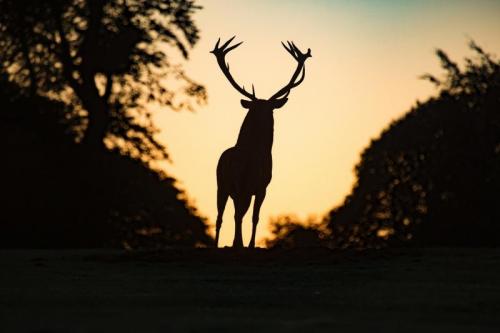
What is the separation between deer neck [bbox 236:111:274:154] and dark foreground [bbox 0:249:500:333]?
1667 mm

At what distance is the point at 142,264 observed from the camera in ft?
60.9

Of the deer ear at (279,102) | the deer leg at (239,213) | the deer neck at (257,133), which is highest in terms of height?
the deer ear at (279,102)

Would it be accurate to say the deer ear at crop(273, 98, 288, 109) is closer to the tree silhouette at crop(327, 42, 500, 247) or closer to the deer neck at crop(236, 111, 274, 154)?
the deer neck at crop(236, 111, 274, 154)

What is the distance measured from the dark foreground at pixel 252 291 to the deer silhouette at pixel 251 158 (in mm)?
948

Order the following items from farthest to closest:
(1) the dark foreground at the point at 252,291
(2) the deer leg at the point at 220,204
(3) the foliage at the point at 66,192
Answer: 1. (3) the foliage at the point at 66,192
2. (2) the deer leg at the point at 220,204
3. (1) the dark foreground at the point at 252,291

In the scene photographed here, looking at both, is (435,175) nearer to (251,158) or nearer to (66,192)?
(66,192)

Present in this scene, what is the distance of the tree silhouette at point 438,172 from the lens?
3725cm

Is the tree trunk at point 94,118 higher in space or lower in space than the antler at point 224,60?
higher

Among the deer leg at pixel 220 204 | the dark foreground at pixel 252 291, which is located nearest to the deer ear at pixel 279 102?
the deer leg at pixel 220 204

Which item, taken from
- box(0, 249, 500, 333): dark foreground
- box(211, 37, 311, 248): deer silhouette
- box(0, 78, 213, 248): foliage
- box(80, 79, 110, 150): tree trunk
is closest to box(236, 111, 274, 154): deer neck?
box(211, 37, 311, 248): deer silhouette

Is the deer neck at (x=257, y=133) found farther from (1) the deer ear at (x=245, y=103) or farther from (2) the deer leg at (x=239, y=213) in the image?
(2) the deer leg at (x=239, y=213)

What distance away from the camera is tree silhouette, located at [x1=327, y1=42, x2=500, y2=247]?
122 ft

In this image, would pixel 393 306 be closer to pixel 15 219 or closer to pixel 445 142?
pixel 15 219

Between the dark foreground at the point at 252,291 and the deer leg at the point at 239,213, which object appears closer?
the dark foreground at the point at 252,291
